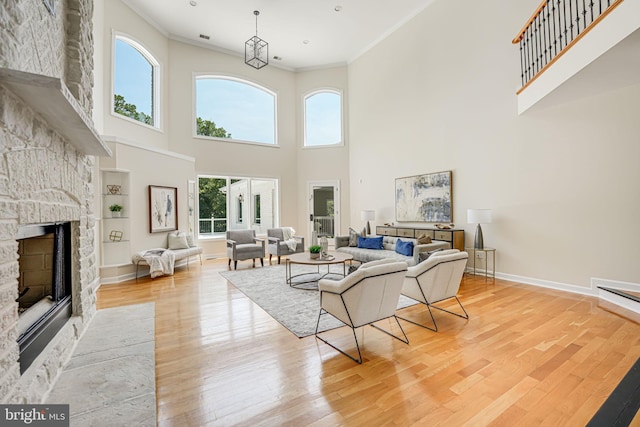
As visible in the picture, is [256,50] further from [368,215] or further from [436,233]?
[436,233]

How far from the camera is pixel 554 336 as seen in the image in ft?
9.19

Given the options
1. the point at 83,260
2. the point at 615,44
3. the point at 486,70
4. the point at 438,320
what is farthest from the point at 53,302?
the point at 486,70

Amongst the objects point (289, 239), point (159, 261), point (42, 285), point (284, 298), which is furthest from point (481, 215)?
point (159, 261)

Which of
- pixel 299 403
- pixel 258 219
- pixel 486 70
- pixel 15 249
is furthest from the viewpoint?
pixel 258 219

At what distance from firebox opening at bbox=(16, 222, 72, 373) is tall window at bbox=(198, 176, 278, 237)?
5286 millimetres

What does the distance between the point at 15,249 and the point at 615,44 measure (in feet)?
16.6

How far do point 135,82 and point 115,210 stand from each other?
126 inches

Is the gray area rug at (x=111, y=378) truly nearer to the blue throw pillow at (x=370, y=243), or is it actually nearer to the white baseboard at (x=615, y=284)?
the blue throw pillow at (x=370, y=243)

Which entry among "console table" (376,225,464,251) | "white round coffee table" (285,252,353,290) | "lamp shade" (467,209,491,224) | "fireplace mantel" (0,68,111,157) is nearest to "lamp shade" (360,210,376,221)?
"console table" (376,225,464,251)

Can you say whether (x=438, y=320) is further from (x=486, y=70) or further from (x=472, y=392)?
(x=486, y=70)

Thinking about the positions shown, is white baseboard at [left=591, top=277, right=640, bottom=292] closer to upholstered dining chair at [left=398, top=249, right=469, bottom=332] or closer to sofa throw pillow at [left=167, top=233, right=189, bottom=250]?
upholstered dining chair at [left=398, top=249, right=469, bottom=332]

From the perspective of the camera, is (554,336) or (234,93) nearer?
(554,336)

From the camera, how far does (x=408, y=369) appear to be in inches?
89.2

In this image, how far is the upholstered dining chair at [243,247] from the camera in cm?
624
